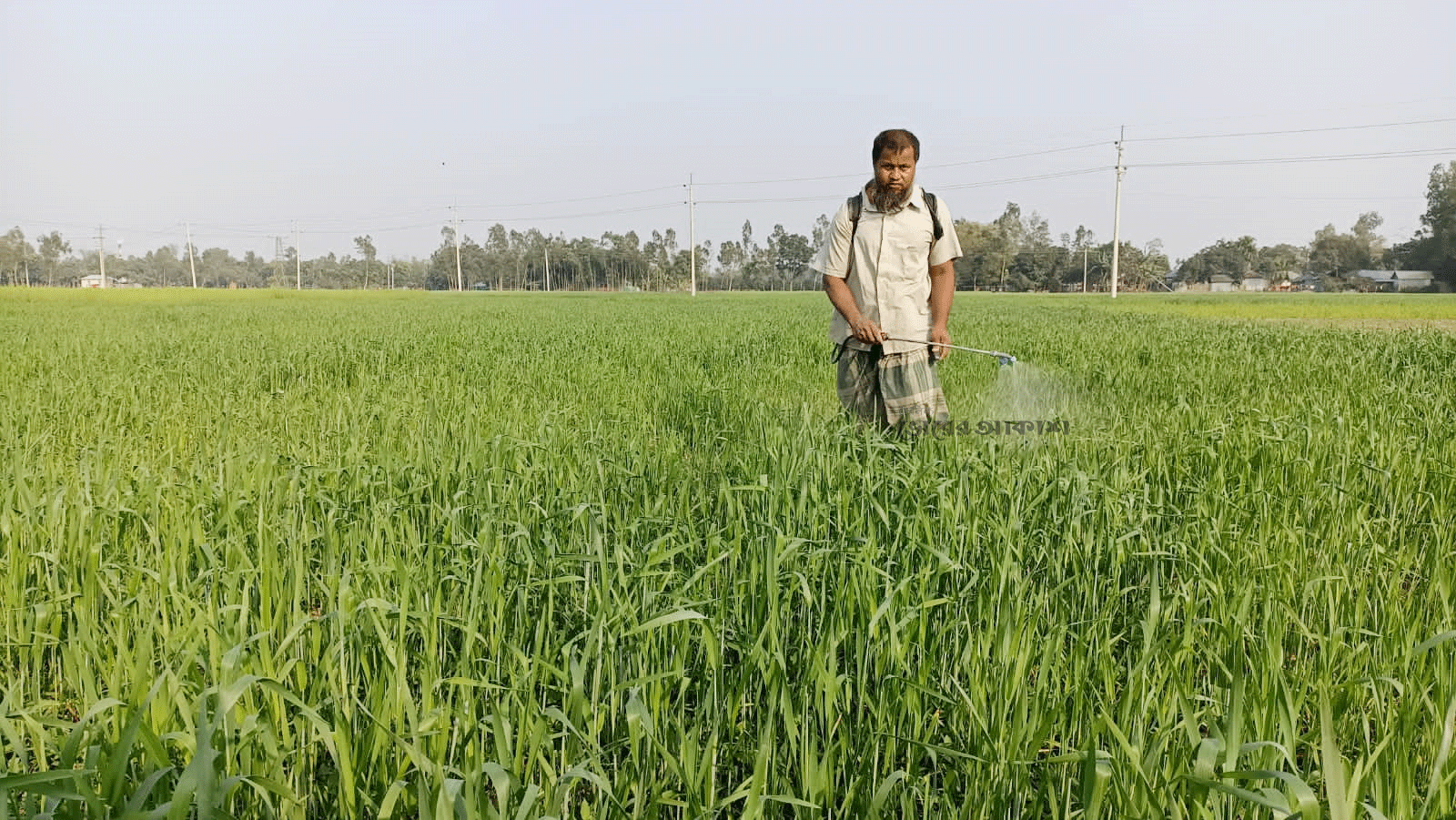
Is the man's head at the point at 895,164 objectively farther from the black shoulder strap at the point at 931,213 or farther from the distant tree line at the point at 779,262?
the distant tree line at the point at 779,262

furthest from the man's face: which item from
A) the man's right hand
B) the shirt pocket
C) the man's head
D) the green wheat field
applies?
the green wheat field

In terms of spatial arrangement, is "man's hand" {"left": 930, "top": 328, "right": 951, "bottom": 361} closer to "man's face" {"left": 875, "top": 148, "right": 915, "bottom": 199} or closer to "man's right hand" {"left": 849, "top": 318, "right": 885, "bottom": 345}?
"man's right hand" {"left": 849, "top": 318, "right": 885, "bottom": 345}

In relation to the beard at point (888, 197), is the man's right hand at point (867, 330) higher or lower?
lower

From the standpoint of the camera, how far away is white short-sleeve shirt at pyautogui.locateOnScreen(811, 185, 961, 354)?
173 inches

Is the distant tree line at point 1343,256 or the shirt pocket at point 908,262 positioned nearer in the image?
the shirt pocket at point 908,262

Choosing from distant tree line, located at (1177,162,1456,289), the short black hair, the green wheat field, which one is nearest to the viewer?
the green wheat field

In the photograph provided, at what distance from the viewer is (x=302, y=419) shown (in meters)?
5.92

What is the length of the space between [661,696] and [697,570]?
1.21 feet

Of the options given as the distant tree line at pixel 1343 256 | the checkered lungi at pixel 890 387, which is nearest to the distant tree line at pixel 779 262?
the distant tree line at pixel 1343 256

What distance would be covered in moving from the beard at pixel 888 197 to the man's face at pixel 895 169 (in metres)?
0.04

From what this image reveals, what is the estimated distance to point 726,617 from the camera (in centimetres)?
237

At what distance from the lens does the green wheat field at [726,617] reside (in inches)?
60.2

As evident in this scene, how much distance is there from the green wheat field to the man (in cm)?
34

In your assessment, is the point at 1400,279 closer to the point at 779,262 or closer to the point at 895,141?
the point at 779,262
